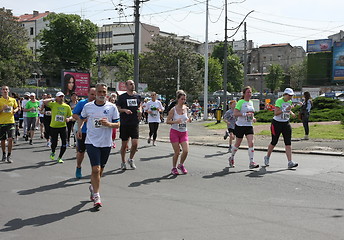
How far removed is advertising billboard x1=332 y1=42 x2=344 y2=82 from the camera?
68.5 m

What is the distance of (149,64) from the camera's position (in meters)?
53.4

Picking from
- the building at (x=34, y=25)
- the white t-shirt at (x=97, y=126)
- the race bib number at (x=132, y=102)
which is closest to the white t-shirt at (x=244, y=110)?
the race bib number at (x=132, y=102)

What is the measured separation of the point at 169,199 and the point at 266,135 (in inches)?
490

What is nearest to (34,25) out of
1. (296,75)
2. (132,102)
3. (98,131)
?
(296,75)

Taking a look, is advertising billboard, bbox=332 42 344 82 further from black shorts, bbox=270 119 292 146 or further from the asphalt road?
black shorts, bbox=270 119 292 146

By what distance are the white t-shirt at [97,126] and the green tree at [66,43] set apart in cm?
6537

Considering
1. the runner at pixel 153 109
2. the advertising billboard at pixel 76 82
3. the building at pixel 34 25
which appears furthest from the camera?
the building at pixel 34 25

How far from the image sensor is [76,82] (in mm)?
31422

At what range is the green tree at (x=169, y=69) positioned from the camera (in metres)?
52.2

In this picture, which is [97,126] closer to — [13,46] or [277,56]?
[13,46]

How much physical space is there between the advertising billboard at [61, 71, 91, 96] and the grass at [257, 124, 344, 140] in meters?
17.0

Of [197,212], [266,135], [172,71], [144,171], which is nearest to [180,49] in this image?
[172,71]

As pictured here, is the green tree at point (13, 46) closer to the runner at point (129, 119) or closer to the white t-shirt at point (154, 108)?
the white t-shirt at point (154, 108)

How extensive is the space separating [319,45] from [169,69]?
125 feet
